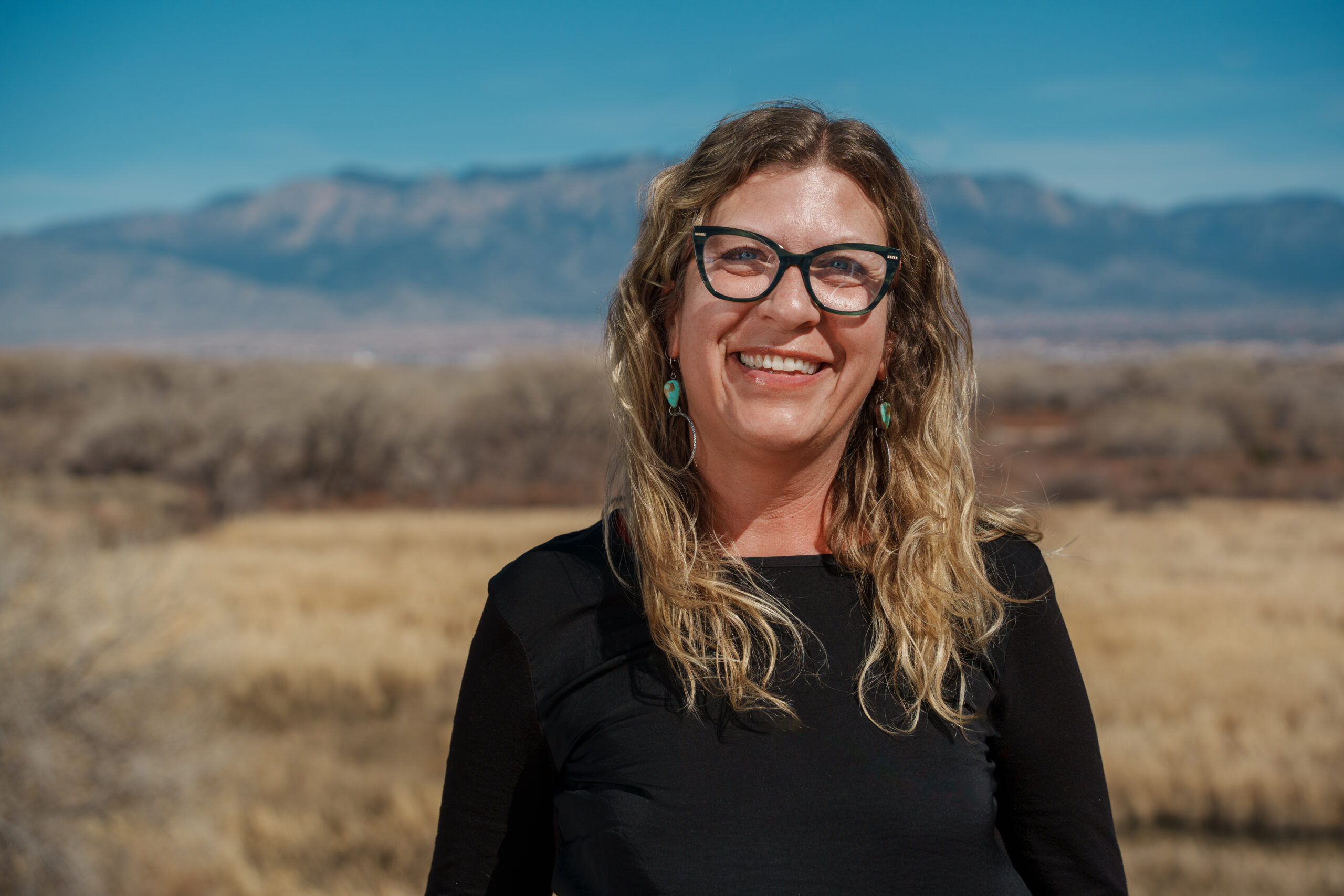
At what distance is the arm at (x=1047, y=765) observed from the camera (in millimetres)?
1669

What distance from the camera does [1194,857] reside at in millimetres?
8703

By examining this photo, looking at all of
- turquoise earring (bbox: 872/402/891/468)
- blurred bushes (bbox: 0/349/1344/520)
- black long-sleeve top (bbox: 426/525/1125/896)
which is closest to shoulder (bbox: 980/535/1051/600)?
black long-sleeve top (bbox: 426/525/1125/896)

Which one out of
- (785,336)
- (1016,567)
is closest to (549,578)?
(785,336)

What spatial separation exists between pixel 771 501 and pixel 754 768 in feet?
1.51

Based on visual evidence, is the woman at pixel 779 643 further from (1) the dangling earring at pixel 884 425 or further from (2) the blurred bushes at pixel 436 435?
(2) the blurred bushes at pixel 436 435

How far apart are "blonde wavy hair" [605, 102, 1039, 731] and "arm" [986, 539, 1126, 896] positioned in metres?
0.07

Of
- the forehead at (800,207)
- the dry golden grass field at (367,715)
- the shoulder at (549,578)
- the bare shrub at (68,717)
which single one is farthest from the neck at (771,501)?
the bare shrub at (68,717)

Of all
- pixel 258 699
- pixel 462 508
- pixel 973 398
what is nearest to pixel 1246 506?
pixel 462 508

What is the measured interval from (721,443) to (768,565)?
0.22 metres

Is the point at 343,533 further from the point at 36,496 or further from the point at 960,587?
the point at 960,587

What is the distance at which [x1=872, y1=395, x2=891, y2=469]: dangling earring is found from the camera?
193 cm

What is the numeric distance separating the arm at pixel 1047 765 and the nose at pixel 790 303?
1.87ft

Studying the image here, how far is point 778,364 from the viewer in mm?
1708

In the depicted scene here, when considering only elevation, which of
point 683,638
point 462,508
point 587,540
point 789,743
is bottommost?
point 462,508
